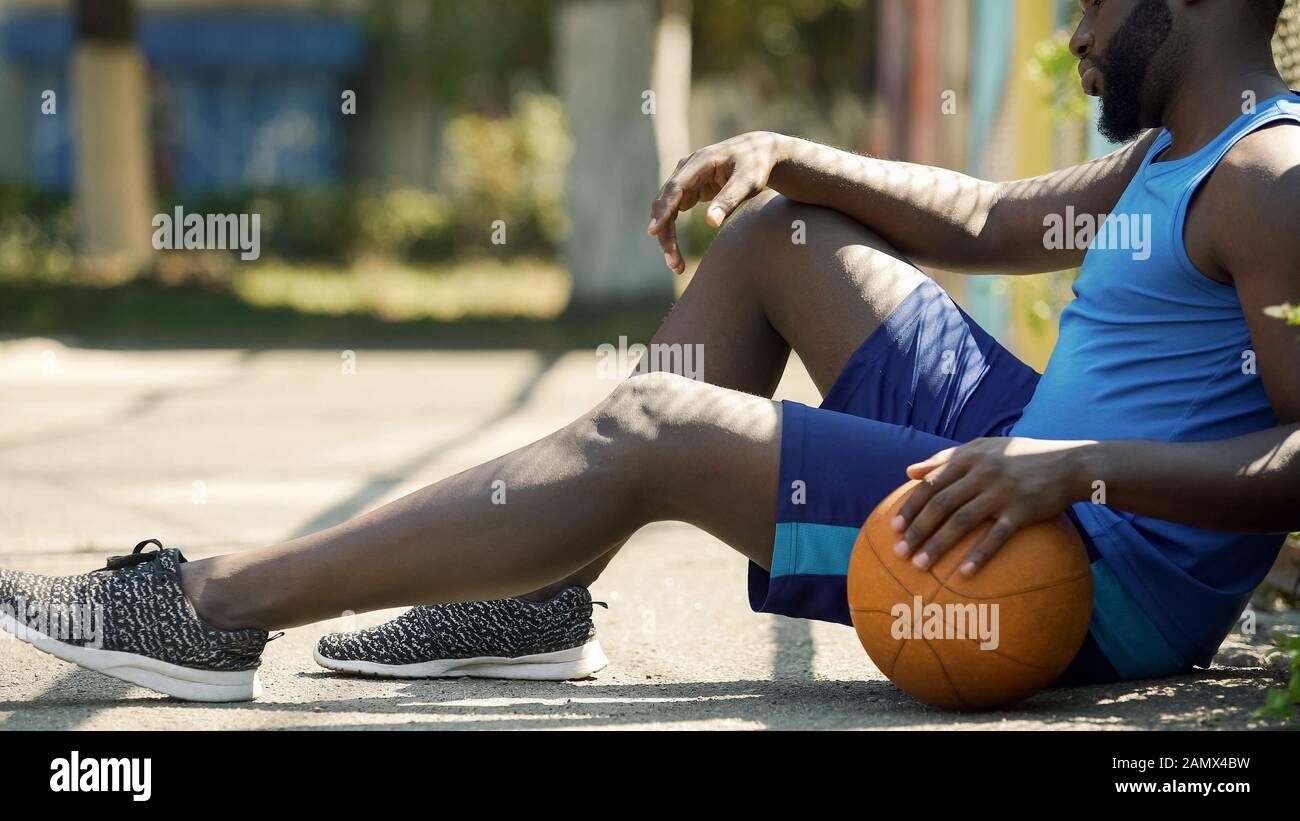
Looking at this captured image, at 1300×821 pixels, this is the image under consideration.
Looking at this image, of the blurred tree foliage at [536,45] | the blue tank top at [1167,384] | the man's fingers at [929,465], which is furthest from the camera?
the blurred tree foliage at [536,45]

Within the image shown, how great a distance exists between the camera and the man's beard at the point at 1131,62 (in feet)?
8.95

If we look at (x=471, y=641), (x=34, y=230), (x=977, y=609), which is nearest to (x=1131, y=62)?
(x=977, y=609)

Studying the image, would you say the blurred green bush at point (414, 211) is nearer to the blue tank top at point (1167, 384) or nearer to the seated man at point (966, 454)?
the seated man at point (966, 454)

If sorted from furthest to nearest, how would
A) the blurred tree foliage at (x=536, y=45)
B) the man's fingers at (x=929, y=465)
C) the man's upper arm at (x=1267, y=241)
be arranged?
1. the blurred tree foliage at (x=536, y=45)
2. the man's fingers at (x=929, y=465)
3. the man's upper arm at (x=1267, y=241)

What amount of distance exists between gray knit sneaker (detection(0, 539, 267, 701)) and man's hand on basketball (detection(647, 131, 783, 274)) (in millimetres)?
1014

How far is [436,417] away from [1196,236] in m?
5.59

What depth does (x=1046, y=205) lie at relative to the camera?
10.5 feet

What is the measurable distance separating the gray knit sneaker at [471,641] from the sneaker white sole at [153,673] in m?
0.28

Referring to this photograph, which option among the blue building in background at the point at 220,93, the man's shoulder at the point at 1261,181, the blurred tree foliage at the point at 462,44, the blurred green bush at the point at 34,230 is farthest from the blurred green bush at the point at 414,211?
the man's shoulder at the point at 1261,181

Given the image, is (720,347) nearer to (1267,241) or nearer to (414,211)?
(1267,241)

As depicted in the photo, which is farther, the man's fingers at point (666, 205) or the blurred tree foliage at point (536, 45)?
the blurred tree foliage at point (536, 45)

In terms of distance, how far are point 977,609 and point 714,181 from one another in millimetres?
1000

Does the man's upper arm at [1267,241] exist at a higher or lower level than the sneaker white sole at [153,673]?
higher

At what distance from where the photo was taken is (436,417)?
781 cm
